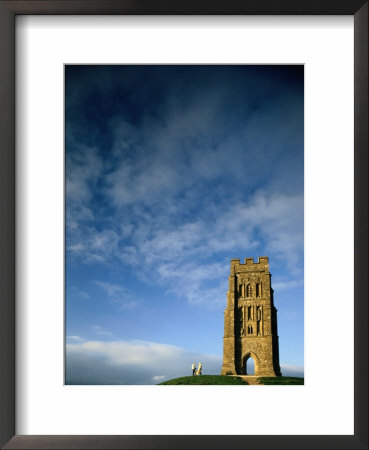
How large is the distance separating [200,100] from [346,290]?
6192mm

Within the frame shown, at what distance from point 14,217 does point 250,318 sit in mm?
22354

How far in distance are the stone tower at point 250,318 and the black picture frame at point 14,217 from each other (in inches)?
818

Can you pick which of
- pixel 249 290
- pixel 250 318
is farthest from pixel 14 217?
pixel 250 318

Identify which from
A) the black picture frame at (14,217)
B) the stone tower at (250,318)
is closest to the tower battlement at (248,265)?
the stone tower at (250,318)

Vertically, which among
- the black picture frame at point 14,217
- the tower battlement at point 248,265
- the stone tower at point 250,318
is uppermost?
the black picture frame at point 14,217

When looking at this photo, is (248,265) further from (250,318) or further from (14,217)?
(14,217)

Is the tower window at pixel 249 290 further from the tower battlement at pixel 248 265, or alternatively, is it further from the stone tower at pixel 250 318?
the tower battlement at pixel 248 265

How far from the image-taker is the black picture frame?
1.61m

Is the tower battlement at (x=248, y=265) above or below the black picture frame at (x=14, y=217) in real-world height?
below

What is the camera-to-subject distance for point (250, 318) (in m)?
23.0

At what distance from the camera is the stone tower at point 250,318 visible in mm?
21844

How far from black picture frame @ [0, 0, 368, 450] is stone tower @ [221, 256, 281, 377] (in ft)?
68.1

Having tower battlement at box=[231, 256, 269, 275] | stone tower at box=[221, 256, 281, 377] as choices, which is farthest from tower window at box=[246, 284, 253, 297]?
tower battlement at box=[231, 256, 269, 275]

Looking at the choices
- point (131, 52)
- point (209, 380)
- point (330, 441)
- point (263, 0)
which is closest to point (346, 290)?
point (330, 441)
